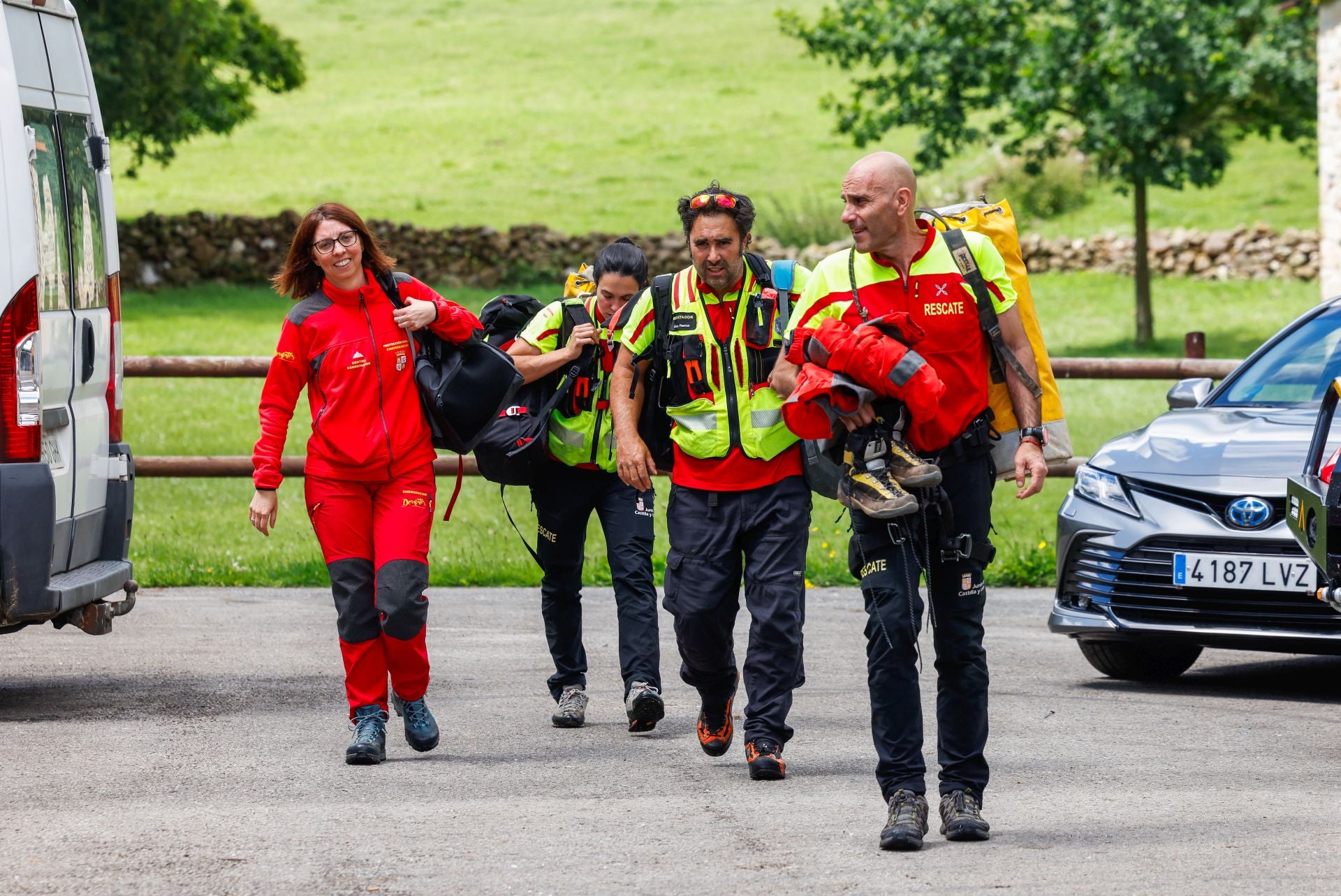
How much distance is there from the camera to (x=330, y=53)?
6431 cm

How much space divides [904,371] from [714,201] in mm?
1362

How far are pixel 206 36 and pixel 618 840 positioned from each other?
30.1 m

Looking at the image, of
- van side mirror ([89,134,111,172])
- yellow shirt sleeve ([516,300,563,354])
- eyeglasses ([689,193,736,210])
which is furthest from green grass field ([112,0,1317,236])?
eyeglasses ([689,193,736,210])

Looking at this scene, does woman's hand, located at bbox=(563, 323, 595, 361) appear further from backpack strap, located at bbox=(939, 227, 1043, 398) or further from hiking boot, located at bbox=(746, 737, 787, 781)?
backpack strap, located at bbox=(939, 227, 1043, 398)

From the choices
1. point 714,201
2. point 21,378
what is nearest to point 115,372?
point 21,378

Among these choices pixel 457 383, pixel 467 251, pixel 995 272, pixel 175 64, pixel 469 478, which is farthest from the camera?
pixel 467 251

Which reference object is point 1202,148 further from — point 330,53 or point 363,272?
point 330,53

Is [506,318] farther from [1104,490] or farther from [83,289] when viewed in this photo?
[1104,490]

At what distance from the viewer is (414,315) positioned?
6539mm

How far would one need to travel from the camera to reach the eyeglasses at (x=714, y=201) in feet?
20.6

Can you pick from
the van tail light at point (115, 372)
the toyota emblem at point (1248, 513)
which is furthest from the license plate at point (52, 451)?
the toyota emblem at point (1248, 513)

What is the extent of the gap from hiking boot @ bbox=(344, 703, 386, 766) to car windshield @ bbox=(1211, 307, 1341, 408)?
13.5 ft

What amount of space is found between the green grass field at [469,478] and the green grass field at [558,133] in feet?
15.0

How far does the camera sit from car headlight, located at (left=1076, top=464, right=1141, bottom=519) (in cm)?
779
